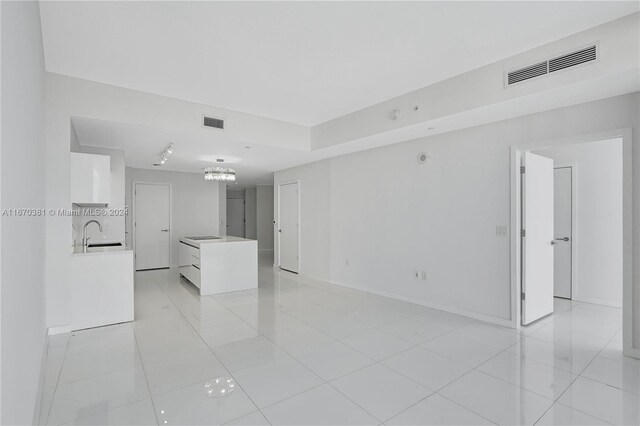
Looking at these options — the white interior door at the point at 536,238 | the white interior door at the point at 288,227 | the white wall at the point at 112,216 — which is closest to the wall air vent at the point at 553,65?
the white interior door at the point at 536,238

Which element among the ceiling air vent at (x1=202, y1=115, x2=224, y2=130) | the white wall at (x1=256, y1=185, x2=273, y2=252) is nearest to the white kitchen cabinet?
the ceiling air vent at (x1=202, y1=115, x2=224, y2=130)

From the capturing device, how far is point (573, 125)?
328cm

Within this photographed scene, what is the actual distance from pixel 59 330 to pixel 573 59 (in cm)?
557

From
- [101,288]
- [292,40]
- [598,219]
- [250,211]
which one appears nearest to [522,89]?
[292,40]

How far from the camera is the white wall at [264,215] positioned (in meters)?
10.9

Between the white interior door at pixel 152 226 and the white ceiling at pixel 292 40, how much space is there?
12.2 feet

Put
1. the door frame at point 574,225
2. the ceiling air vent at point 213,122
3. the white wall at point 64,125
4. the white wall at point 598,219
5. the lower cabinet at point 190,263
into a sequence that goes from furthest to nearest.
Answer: the lower cabinet at point 190,263 < the door frame at point 574,225 < the white wall at point 598,219 < the ceiling air vent at point 213,122 < the white wall at point 64,125

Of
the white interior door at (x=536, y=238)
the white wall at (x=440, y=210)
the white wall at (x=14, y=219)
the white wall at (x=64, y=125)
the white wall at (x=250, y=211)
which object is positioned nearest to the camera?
the white wall at (x=14, y=219)

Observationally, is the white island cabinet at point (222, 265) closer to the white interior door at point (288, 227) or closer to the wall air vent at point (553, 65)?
the white interior door at point (288, 227)

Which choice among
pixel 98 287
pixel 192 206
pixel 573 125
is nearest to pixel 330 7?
pixel 573 125

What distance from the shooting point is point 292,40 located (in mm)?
2746

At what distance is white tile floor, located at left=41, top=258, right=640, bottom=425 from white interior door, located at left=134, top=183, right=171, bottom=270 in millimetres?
3479

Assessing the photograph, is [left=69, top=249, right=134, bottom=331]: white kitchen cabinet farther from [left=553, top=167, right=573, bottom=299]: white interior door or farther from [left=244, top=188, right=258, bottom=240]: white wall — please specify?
[left=244, top=188, right=258, bottom=240]: white wall

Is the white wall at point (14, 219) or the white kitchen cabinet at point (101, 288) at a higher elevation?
the white wall at point (14, 219)
